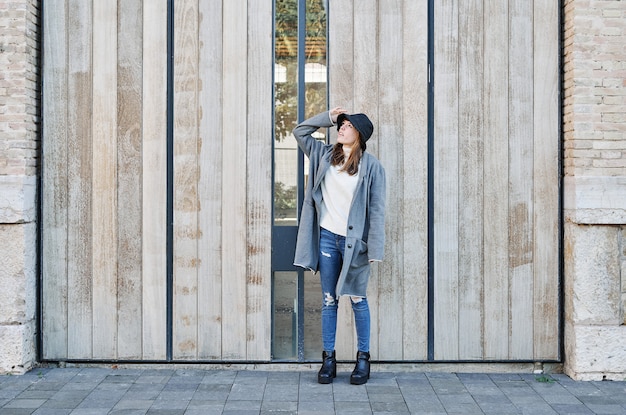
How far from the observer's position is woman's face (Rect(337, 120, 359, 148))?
18.5 feet

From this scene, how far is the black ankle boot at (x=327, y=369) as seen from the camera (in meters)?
5.66

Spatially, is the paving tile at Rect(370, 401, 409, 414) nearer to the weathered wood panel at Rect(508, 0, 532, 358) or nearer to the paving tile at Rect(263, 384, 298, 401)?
the paving tile at Rect(263, 384, 298, 401)

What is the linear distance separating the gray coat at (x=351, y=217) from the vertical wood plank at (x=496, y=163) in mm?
1011

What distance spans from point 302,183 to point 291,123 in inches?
19.4

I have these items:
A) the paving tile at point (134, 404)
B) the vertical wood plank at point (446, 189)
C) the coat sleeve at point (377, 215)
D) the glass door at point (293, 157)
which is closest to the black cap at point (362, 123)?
the coat sleeve at point (377, 215)

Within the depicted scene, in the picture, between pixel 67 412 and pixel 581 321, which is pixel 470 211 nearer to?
pixel 581 321

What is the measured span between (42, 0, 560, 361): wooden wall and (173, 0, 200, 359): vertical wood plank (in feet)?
0.04

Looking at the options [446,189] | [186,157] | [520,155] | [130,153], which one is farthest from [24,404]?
[520,155]

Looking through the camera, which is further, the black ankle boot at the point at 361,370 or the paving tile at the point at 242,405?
the black ankle boot at the point at 361,370

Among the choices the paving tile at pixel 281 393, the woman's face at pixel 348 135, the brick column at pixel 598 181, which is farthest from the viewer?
the brick column at pixel 598 181

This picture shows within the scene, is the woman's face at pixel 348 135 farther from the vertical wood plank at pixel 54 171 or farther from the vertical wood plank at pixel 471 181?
the vertical wood plank at pixel 54 171

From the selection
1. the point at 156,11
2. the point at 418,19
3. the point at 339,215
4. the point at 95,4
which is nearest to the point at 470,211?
the point at 339,215

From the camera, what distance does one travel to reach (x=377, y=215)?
5551 millimetres

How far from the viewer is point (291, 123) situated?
6.11 m
